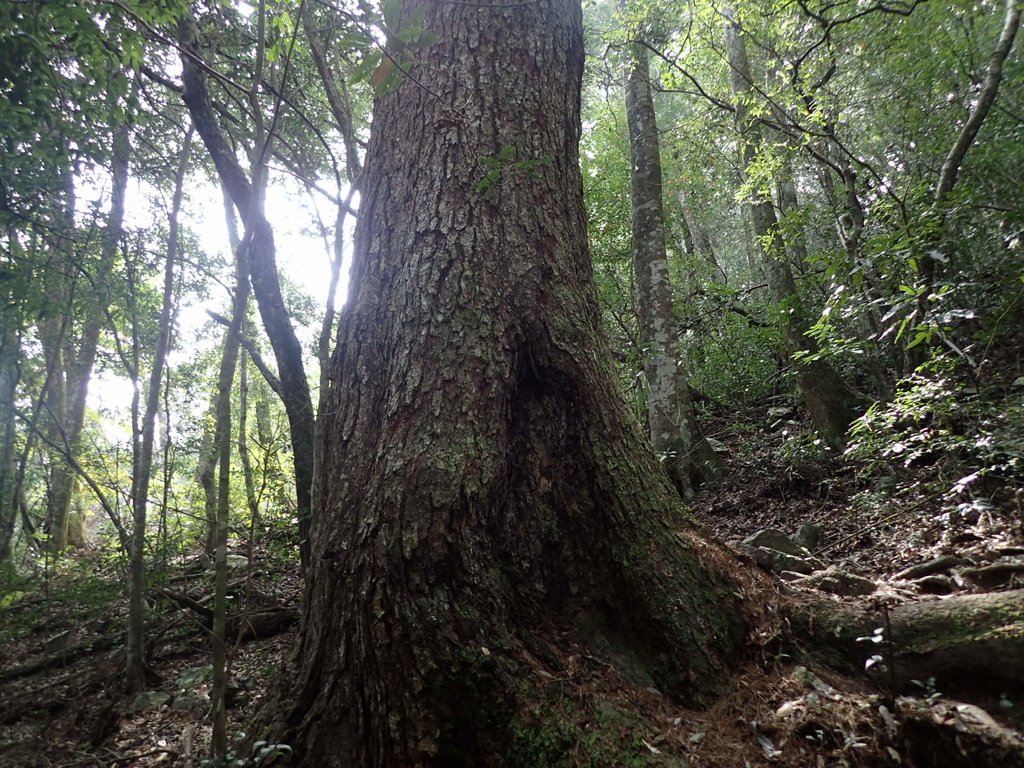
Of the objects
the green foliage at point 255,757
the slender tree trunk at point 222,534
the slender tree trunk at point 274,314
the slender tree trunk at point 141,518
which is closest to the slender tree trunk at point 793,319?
the slender tree trunk at point 222,534

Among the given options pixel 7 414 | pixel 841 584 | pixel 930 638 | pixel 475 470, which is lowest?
pixel 930 638

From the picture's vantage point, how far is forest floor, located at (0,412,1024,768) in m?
1.80

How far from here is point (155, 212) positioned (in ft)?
19.6

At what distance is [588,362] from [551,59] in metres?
1.68

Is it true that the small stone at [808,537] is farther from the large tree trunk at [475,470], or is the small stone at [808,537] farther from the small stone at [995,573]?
the large tree trunk at [475,470]

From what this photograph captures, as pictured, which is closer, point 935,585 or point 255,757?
point 255,757

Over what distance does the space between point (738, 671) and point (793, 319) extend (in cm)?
531

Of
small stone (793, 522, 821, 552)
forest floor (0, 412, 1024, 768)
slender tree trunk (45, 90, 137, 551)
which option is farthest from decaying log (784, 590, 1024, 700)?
slender tree trunk (45, 90, 137, 551)

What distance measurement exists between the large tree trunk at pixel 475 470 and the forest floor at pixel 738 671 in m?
0.21

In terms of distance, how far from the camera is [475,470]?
2.07 metres

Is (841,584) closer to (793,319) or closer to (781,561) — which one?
(781,561)

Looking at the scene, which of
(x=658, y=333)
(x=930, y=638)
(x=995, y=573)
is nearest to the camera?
(x=930, y=638)

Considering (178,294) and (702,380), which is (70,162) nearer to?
(178,294)

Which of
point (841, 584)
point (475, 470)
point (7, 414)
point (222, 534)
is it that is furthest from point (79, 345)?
point (841, 584)
